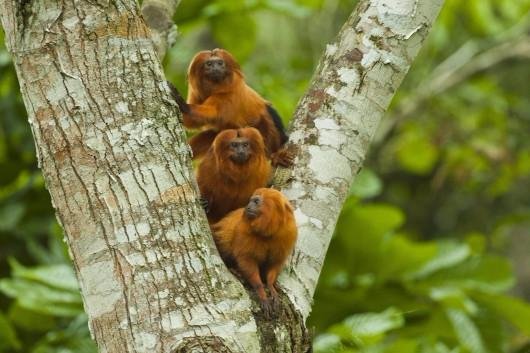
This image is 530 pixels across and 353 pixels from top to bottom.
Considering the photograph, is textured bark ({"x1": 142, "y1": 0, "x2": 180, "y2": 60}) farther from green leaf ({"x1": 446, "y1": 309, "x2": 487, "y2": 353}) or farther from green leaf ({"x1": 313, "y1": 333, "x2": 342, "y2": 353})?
green leaf ({"x1": 446, "y1": 309, "x2": 487, "y2": 353})

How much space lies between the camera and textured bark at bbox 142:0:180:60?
132 inches

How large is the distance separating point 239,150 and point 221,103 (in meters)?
0.37

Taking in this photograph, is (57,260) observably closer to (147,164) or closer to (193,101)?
(193,101)

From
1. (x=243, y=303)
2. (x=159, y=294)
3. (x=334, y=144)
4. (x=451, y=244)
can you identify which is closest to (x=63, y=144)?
(x=159, y=294)

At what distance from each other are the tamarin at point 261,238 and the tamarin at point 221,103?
28.8 inches

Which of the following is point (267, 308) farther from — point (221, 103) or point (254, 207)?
point (221, 103)

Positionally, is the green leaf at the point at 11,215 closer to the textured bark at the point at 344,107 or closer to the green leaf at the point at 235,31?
the green leaf at the point at 235,31

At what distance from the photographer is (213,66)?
4031mm

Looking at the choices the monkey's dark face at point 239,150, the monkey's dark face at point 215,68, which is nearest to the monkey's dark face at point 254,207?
the monkey's dark face at point 239,150

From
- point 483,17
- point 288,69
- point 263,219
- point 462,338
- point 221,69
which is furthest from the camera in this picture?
point 288,69

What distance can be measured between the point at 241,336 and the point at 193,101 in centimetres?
190

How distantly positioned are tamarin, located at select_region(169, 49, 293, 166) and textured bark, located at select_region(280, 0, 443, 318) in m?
0.69

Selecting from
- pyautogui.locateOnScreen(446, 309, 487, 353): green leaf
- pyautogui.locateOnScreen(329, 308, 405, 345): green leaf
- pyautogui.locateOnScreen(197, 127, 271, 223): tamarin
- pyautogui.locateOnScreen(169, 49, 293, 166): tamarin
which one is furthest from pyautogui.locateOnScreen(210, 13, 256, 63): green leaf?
pyautogui.locateOnScreen(197, 127, 271, 223): tamarin

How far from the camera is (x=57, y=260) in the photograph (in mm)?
6355
